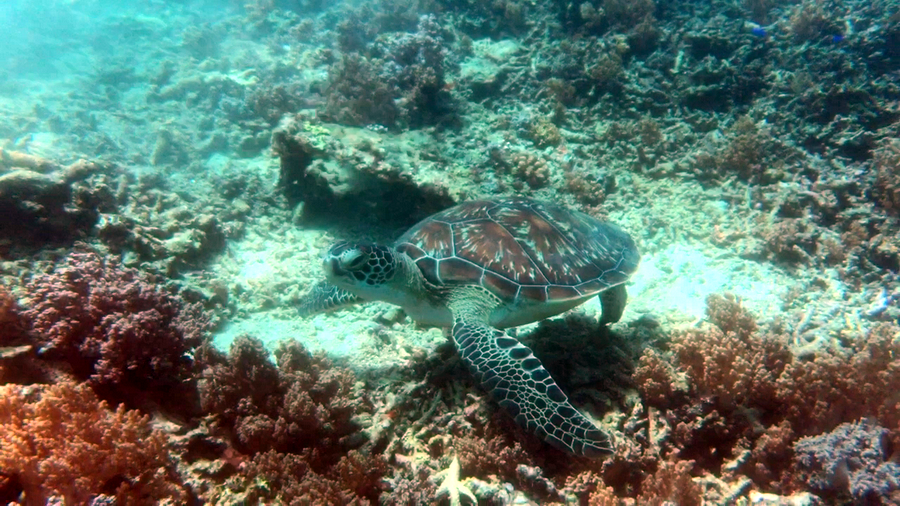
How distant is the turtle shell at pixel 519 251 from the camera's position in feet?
11.0

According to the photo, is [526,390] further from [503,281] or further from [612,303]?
[612,303]

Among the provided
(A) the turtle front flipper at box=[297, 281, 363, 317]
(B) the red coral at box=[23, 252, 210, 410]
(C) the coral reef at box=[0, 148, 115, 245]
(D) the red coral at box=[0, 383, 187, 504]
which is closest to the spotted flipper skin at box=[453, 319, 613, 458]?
(A) the turtle front flipper at box=[297, 281, 363, 317]

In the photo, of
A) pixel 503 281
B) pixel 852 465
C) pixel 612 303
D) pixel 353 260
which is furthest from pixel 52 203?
pixel 852 465

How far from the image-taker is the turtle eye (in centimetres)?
295

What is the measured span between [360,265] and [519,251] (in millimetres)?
1381

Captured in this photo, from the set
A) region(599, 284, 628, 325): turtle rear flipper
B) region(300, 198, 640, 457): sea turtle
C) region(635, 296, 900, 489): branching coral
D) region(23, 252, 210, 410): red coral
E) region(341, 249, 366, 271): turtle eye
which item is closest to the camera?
region(635, 296, 900, 489): branching coral

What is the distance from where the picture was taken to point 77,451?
205 centimetres

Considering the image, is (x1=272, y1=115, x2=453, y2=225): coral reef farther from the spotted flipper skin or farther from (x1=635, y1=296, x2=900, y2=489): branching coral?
(x1=635, y1=296, x2=900, y2=489): branching coral

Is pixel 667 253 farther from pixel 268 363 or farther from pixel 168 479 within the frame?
pixel 168 479

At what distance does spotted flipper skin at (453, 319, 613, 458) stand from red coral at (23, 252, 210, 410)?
7.20 ft

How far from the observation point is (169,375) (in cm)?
298

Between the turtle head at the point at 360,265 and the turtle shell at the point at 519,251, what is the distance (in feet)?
1.55

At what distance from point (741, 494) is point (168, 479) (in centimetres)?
330

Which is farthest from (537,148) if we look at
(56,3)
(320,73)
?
(56,3)
